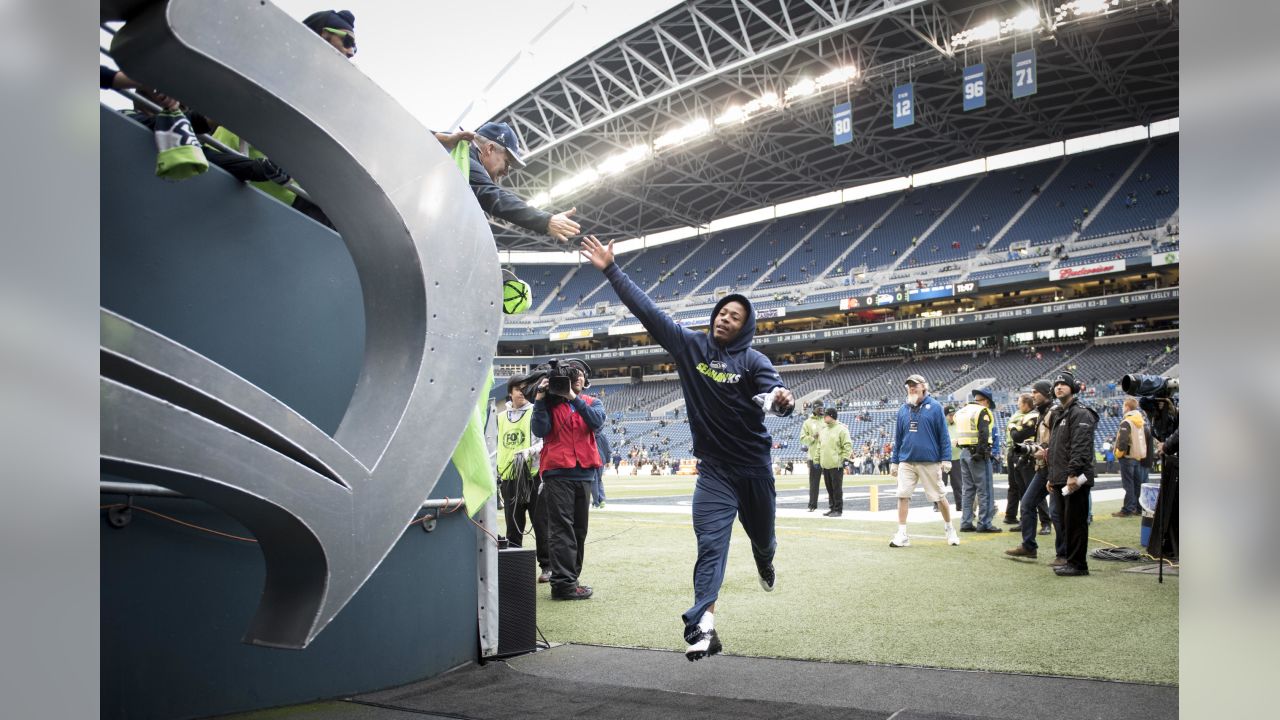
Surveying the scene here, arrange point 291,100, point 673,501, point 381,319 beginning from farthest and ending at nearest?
1. point 673,501
2. point 381,319
3. point 291,100

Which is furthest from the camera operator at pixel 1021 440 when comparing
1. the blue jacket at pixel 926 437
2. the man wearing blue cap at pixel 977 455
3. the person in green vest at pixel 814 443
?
the person in green vest at pixel 814 443

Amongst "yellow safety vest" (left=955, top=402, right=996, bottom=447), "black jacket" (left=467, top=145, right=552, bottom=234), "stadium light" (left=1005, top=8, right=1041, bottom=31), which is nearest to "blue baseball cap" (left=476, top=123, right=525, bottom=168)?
"black jacket" (left=467, top=145, right=552, bottom=234)

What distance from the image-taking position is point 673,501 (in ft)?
58.9

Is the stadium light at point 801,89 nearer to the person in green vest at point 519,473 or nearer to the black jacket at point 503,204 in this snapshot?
the person in green vest at point 519,473

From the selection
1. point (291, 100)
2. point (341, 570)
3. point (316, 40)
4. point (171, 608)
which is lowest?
point (171, 608)

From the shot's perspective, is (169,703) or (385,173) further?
(169,703)

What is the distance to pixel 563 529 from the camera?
21.6ft

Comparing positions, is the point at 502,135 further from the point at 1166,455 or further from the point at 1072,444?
the point at 1166,455

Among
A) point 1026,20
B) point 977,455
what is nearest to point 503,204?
point 977,455

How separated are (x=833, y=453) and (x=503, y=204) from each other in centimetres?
1016

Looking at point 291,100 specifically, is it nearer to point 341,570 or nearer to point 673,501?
point 341,570

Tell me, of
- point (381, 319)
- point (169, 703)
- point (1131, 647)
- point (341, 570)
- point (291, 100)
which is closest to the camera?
point (291, 100)

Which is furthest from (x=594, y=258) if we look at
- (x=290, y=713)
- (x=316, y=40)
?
(x=290, y=713)

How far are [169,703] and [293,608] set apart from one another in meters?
1.09
